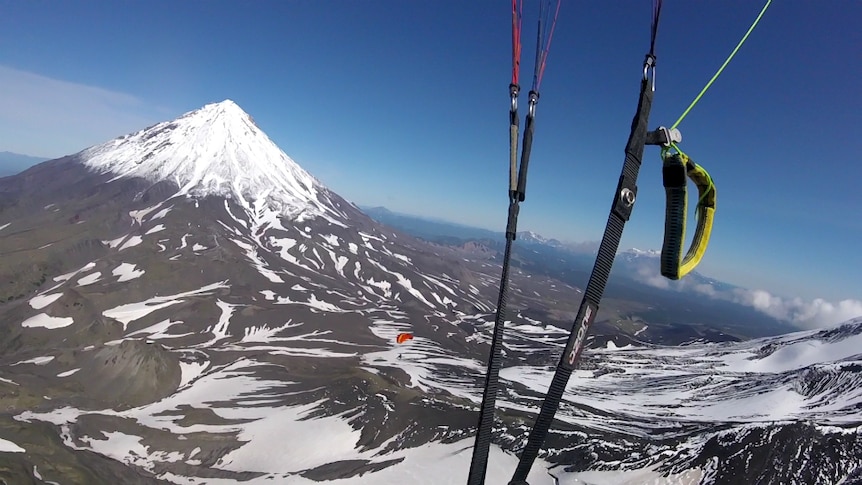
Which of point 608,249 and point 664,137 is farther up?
point 664,137

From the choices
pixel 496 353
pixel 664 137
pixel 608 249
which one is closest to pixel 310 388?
pixel 496 353

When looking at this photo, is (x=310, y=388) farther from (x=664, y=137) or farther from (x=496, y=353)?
(x=664, y=137)

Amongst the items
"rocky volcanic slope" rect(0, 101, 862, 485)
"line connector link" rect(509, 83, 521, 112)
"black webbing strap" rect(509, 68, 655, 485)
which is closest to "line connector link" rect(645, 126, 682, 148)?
"black webbing strap" rect(509, 68, 655, 485)

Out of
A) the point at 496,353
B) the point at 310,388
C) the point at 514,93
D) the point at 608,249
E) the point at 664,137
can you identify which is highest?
the point at 514,93

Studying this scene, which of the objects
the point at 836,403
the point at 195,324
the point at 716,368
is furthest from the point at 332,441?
the point at 716,368

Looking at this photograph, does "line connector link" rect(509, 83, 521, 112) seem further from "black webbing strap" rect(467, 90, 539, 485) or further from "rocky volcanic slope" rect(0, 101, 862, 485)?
"rocky volcanic slope" rect(0, 101, 862, 485)

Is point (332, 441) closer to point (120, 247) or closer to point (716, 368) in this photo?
point (716, 368)
